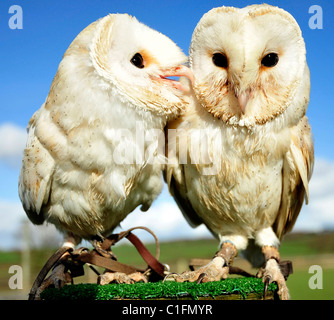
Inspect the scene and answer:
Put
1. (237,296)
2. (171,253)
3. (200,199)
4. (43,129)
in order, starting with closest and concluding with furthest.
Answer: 1. (237,296)
2. (43,129)
3. (200,199)
4. (171,253)

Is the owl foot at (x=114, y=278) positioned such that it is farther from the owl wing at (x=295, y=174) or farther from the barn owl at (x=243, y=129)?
the owl wing at (x=295, y=174)

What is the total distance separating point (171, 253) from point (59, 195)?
15.1 metres

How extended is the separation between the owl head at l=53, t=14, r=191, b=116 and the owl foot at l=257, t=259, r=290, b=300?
0.76 m

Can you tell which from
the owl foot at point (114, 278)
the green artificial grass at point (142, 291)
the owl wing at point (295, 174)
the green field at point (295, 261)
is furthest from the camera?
the green field at point (295, 261)

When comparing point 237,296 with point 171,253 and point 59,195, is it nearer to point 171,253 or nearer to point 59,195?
point 59,195

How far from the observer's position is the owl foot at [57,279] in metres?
1.53

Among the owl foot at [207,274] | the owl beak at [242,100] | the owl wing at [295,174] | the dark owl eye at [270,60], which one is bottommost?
the owl foot at [207,274]

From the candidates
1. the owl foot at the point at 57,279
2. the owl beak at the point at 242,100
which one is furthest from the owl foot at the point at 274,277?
the owl foot at the point at 57,279

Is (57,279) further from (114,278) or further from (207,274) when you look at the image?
(207,274)

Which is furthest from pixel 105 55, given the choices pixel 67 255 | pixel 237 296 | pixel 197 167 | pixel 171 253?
pixel 171 253

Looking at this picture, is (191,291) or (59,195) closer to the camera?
(191,291)

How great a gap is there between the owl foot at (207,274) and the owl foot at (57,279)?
16.6 inches

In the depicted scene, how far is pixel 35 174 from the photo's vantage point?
60.9 inches

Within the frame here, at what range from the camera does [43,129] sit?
1.51 meters
